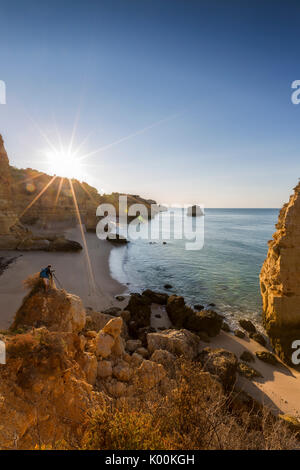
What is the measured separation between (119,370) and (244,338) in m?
8.06

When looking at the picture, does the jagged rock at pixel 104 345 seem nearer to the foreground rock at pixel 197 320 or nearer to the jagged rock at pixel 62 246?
the foreground rock at pixel 197 320

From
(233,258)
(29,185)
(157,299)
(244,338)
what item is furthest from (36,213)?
(244,338)

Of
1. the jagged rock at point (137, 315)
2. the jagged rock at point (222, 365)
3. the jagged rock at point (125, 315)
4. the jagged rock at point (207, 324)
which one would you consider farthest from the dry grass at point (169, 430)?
the jagged rock at point (125, 315)

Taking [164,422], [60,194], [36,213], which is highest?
[60,194]

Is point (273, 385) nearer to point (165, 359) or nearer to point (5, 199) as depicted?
point (165, 359)

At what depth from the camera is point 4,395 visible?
3.24 m

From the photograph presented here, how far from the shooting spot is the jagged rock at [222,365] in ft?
22.5

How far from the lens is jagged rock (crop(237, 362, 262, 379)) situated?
7.83m

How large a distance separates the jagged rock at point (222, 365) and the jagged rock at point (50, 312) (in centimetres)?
491

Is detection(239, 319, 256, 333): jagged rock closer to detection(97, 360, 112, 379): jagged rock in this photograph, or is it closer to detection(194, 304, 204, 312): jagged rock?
detection(194, 304, 204, 312): jagged rock

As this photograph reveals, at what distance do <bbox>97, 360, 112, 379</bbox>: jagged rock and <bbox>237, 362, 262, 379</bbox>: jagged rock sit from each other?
5.70 meters

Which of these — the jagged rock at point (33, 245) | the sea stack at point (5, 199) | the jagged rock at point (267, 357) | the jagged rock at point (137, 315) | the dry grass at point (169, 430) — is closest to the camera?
the dry grass at point (169, 430)

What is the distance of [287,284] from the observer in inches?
372
